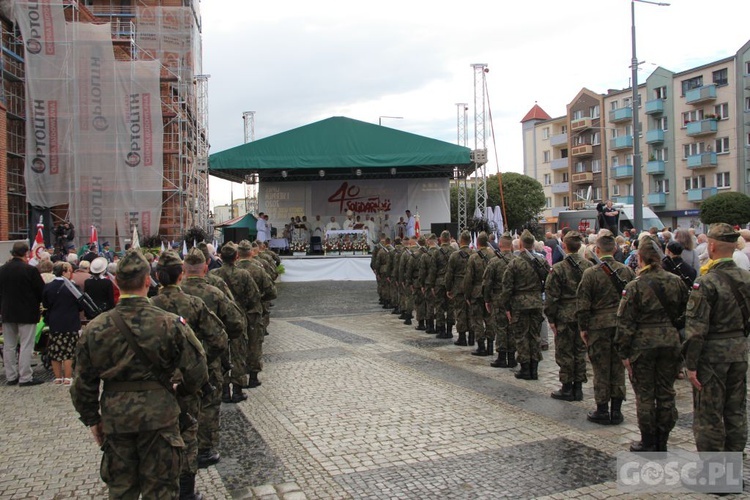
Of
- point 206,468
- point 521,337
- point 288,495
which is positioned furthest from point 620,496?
point 521,337

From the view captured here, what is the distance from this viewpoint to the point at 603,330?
20.5ft

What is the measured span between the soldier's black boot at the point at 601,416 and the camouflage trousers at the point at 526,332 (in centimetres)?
196

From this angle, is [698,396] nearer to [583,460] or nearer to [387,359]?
[583,460]

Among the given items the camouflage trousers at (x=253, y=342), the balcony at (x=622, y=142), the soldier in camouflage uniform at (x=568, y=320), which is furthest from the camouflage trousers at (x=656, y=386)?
the balcony at (x=622, y=142)

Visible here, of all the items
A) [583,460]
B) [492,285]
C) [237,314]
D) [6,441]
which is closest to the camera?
[583,460]

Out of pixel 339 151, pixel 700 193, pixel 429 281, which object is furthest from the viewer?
pixel 700 193

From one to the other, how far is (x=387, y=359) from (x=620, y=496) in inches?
214

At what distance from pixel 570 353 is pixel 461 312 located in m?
3.86

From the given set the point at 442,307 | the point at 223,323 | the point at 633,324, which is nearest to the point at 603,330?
the point at 633,324

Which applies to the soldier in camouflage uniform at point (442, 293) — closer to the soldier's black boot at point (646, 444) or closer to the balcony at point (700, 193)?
the soldier's black boot at point (646, 444)

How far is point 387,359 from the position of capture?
31.9 ft

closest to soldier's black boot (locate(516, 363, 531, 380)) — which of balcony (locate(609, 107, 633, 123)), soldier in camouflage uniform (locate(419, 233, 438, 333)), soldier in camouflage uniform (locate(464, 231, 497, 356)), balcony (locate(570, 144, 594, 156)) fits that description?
soldier in camouflage uniform (locate(464, 231, 497, 356))

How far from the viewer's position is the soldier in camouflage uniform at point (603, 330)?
622cm

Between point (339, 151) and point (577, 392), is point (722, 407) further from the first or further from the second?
point (339, 151)
